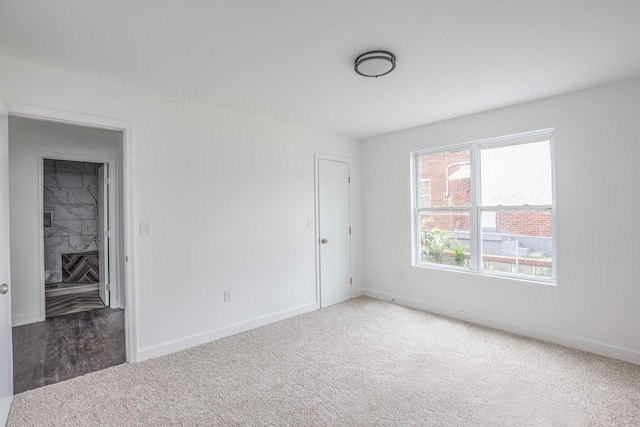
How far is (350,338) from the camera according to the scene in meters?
3.27

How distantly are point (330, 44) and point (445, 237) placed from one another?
9.43 feet

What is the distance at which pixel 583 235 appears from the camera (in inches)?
116

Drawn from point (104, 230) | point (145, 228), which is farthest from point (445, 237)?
point (104, 230)

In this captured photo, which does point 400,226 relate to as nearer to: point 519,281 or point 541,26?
point 519,281

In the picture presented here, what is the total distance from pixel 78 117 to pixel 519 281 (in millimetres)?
4375

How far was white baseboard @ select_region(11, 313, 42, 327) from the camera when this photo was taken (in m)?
3.67

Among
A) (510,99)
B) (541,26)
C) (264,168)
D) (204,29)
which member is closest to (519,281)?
(510,99)

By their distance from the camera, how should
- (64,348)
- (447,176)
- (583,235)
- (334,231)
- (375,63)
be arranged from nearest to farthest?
(375,63), (583,235), (64,348), (447,176), (334,231)

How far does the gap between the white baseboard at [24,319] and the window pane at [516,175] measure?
5.50 metres

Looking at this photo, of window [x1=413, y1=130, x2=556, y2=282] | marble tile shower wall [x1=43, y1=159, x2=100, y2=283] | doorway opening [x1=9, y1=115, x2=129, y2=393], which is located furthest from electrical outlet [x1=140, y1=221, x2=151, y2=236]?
marble tile shower wall [x1=43, y1=159, x2=100, y2=283]

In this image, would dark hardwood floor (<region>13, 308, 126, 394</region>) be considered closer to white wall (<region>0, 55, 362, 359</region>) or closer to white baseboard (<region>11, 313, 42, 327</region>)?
white baseboard (<region>11, 313, 42, 327</region>)

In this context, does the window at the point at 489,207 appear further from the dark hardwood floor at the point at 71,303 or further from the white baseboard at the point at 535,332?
the dark hardwood floor at the point at 71,303

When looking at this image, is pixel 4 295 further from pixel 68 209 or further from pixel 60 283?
pixel 68 209

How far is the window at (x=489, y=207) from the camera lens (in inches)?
129
